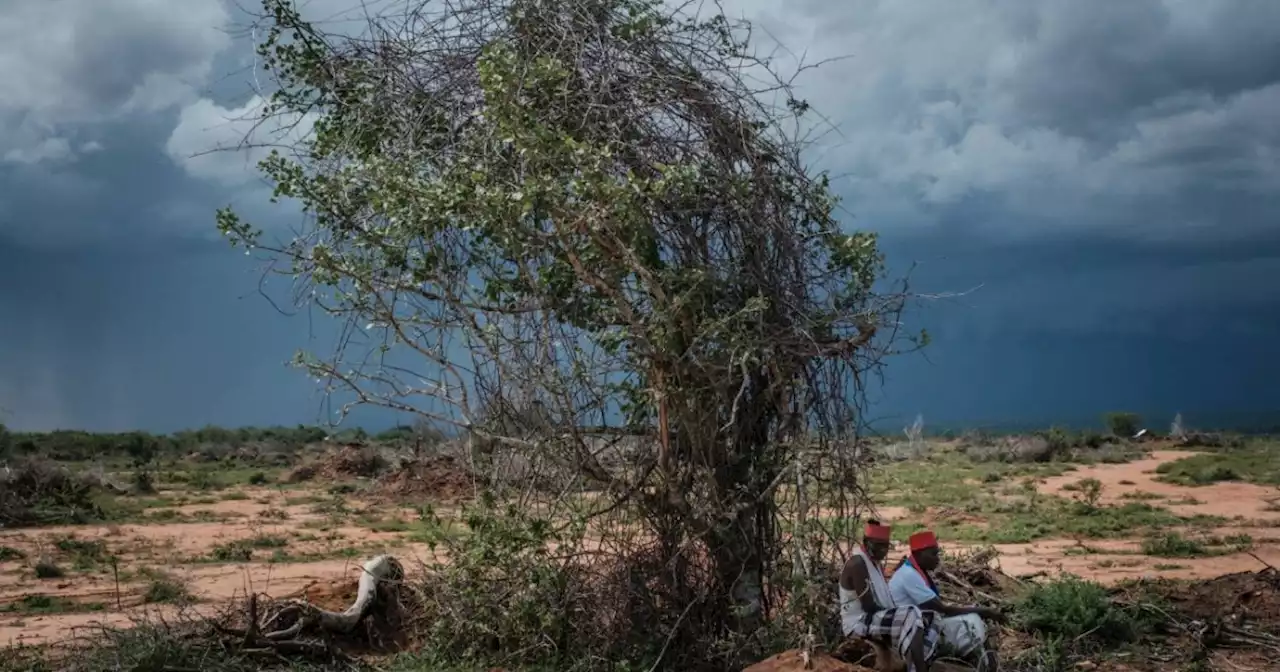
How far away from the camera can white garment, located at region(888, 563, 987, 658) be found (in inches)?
291

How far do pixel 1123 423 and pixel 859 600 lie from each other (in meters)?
42.9

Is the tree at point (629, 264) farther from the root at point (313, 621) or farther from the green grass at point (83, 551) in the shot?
the green grass at point (83, 551)

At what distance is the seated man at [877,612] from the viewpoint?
7.17 metres

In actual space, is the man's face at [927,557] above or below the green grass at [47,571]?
below

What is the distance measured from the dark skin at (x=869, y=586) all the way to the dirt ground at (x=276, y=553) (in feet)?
12.6

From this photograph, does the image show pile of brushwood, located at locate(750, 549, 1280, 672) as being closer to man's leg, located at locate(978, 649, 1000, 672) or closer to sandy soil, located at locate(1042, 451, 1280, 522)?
man's leg, located at locate(978, 649, 1000, 672)

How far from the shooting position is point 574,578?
8430 mm

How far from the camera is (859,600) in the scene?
23.8 feet

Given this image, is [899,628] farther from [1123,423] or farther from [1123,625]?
[1123,423]

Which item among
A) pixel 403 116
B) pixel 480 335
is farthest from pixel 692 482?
pixel 403 116

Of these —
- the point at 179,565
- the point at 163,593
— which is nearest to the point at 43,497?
the point at 179,565

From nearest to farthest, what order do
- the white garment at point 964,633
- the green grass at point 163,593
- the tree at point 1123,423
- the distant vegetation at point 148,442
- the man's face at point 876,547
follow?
the man's face at point 876,547 < the white garment at point 964,633 < the green grass at point 163,593 < the distant vegetation at point 148,442 < the tree at point 1123,423

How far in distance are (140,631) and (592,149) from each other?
5.04 m

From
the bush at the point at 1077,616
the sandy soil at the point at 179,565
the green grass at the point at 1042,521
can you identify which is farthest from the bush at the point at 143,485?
the bush at the point at 1077,616
